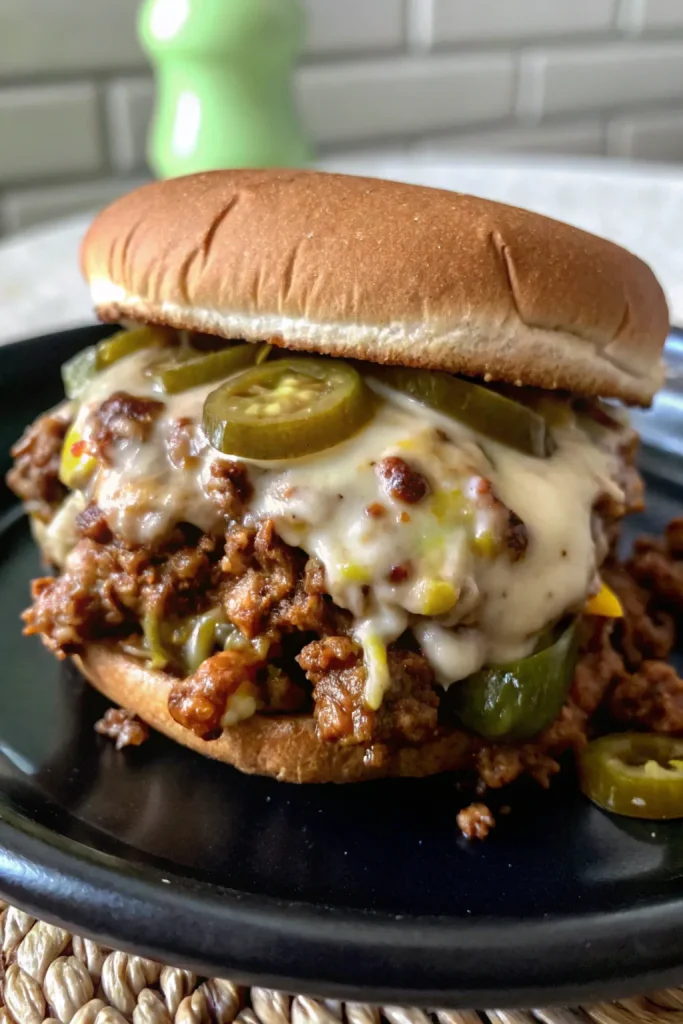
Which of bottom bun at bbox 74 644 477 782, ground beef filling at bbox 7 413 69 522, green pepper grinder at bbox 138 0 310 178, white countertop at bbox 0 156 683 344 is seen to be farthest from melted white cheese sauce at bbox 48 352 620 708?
green pepper grinder at bbox 138 0 310 178

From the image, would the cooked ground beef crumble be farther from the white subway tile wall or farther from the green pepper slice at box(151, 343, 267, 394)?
the white subway tile wall

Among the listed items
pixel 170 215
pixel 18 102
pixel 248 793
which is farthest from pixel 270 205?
pixel 18 102

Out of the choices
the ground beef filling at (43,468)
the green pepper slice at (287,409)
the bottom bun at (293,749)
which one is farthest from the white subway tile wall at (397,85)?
the bottom bun at (293,749)

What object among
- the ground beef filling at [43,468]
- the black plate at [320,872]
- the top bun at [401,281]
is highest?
the top bun at [401,281]

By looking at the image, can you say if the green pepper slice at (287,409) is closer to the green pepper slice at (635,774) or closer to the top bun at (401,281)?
the top bun at (401,281)

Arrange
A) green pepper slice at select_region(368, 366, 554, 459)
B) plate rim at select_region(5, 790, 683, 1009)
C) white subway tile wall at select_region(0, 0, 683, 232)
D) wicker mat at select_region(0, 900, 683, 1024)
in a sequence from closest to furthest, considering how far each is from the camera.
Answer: plate rim at select_region(5, 790, 683, 1009), wicker mat at select_region(0, 900, 683, 1024), green pepper slice at select_region(368, 366, 554, 459), white subway tile wall at select_region(0, 0, 683, 232)

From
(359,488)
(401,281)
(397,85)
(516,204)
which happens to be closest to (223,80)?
(516,204)

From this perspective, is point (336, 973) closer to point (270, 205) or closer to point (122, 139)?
point (270, 205)
